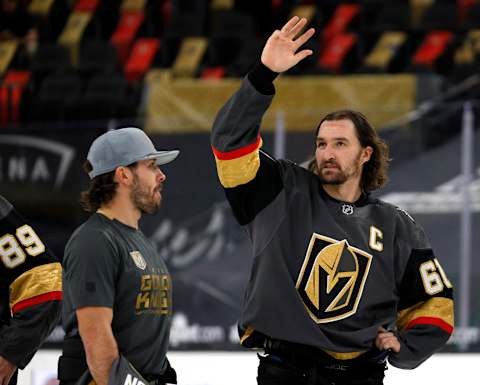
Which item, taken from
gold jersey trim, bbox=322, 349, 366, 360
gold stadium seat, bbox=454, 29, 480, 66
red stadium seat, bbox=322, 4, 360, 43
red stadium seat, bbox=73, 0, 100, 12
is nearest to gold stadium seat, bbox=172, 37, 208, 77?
red stadium seat, bbox=322, 4, 360, 43

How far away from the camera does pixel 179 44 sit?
11516mm

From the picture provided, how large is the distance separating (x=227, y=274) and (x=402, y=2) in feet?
16.1

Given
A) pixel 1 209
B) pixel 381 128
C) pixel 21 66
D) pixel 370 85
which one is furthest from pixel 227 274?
pixel 21 66

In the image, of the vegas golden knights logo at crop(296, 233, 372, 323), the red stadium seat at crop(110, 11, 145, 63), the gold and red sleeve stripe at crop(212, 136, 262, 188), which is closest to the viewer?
the gold and red sleeve stripe at crop(212, 136, 262, 188)

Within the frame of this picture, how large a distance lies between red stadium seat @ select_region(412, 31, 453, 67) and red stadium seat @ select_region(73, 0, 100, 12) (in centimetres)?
364

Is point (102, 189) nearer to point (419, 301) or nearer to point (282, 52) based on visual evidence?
point (282, 52)

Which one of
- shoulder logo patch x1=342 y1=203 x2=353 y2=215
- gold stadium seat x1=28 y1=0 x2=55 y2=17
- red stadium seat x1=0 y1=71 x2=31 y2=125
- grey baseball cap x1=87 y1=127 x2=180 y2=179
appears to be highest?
gold stadium seat x1=28 y1=0 x2=55 y2=17

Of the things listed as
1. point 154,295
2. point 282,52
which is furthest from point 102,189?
point 282,52

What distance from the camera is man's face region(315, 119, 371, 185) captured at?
3.79 metres

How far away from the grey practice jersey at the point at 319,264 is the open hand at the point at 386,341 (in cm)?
2

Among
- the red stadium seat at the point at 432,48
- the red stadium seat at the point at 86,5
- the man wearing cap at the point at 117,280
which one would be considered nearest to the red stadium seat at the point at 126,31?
the red stadium seat at the point at 86,5

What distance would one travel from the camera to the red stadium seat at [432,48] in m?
10.4

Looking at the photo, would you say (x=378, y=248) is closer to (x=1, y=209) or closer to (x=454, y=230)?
(x=1, y=209)

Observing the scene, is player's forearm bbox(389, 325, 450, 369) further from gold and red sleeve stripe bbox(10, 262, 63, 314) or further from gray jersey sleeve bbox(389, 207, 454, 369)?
gold and red sleeve stripe bbox(10, 262, 63, 314)
